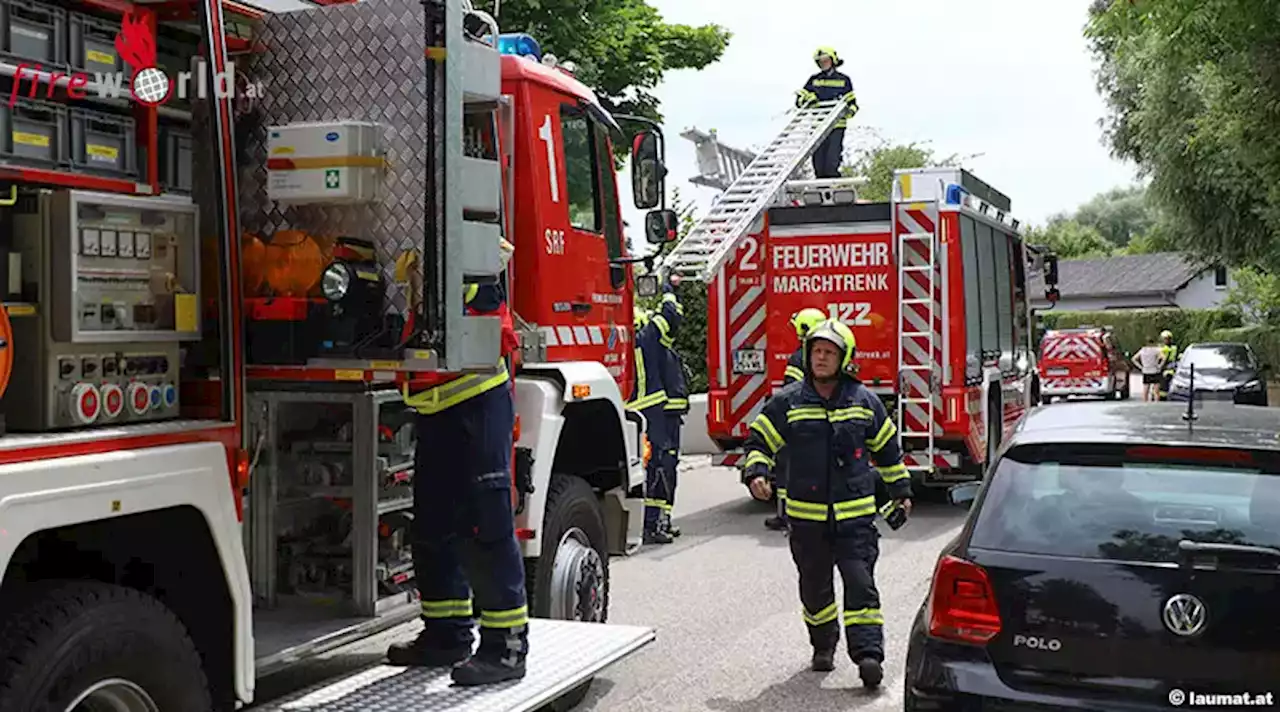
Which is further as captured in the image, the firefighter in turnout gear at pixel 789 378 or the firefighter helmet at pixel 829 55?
the firefighter helmet at pixel 829 55

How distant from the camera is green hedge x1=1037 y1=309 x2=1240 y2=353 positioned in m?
48.1

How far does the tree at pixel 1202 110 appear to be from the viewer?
11.4 m

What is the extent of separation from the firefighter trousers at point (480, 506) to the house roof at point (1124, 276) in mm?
74445

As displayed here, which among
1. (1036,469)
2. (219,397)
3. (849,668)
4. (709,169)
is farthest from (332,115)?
(709,169)

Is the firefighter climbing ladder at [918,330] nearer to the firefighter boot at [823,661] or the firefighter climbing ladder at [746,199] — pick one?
the firefighter climbing ladder at [746,199]

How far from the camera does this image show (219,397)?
4277 millimetres

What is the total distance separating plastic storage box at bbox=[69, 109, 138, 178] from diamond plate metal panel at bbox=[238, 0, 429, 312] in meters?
0.90

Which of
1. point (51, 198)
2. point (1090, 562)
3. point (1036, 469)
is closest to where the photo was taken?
point (51, 198)

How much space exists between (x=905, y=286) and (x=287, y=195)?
8.27 meters

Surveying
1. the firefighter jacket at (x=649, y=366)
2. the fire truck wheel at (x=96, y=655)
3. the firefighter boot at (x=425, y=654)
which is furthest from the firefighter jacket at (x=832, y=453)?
the firefighter jacket at (x=649, y=366)

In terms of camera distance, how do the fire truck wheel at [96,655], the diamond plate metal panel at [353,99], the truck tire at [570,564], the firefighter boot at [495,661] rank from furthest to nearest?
the truck tire at [570,564] → the firefighter boot at [495,661] → the diamond plate metal panel at [353,99] → the fire truck wheel at [96,655]

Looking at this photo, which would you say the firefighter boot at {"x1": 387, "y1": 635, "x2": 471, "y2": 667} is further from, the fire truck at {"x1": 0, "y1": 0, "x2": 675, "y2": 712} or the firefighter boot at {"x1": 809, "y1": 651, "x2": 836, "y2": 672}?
the firefighter boot at {"x1": 809, "y1": 651, "x2": 836, "y2": 672}

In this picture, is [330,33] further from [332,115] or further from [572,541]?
[572,541]

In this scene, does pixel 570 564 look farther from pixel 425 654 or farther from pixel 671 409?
pixel 671 409
